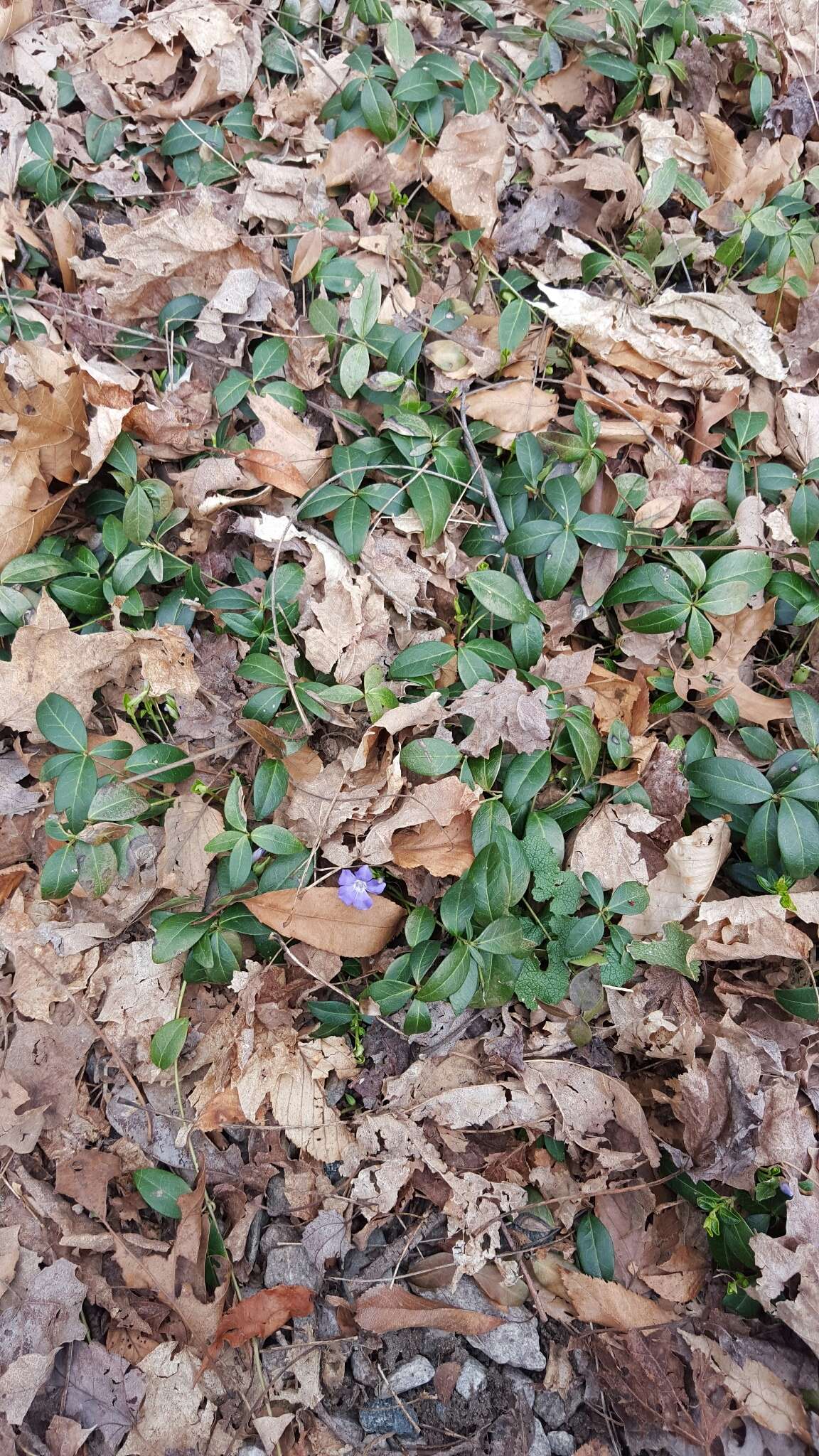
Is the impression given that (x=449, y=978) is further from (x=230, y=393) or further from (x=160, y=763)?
(x=230, y=393)

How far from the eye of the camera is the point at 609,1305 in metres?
2.09

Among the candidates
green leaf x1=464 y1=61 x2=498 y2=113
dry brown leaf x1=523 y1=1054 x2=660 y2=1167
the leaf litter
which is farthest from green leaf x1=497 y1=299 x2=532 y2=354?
dry brown leaf x1=523 y1=1054 x2=660 y2=1167

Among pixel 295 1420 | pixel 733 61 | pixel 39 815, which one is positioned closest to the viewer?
pixel 295 1420

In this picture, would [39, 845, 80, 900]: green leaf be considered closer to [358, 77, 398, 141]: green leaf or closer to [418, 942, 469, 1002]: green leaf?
[418, 942, 469, 1002]: green leaf

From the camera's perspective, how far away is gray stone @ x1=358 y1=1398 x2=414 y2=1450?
6.86ft

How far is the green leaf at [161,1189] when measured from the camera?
2219mm

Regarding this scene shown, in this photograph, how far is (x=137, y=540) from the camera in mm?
2508

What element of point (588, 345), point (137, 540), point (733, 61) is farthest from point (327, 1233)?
point (733, 61)

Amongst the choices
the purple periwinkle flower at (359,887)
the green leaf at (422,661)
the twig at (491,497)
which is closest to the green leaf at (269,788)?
the purple periwinkle flower at (359,887)

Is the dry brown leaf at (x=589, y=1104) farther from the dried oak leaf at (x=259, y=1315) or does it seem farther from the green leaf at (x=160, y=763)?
the green leaf at (x=160, y=763)

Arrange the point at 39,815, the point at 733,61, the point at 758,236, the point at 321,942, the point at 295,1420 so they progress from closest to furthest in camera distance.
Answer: the point at 295,1420 < the point at 321,942 < the point at 39,815 < the point at 758,236 < the point at 733,61

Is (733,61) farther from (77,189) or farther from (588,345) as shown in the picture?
(77,189)

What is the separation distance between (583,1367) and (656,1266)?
12.2 inches

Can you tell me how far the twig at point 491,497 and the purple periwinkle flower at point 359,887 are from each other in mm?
973
